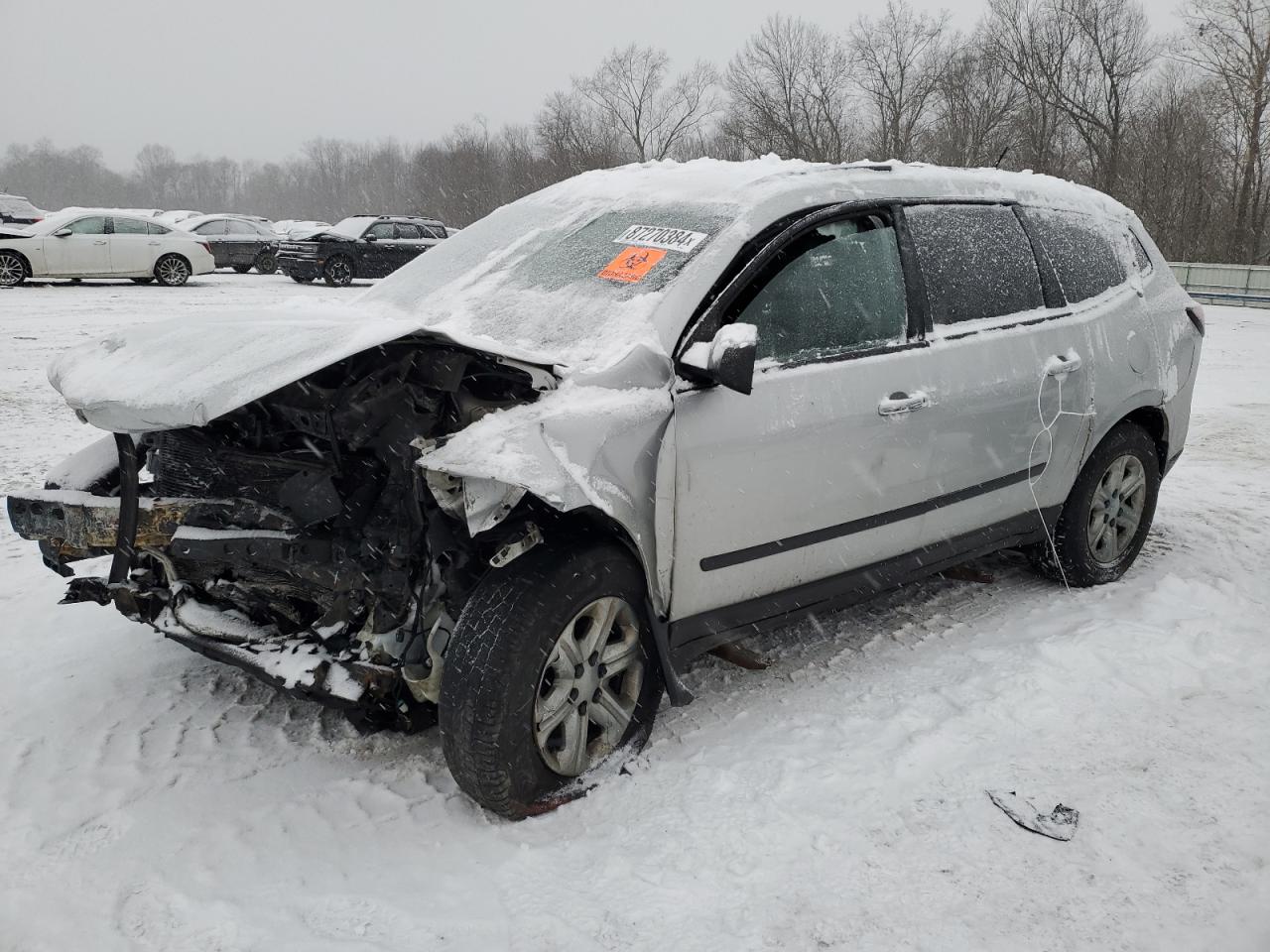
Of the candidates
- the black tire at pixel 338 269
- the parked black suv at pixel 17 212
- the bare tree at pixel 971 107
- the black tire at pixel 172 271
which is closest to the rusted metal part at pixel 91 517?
the black tire at pixel 172 271

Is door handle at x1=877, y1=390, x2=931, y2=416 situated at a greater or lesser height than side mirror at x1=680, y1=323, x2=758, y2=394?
lesser

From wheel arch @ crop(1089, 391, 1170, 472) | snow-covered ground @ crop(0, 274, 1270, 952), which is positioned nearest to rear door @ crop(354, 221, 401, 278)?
snow-covered ground @ crop(0, 274, 1270, 952)

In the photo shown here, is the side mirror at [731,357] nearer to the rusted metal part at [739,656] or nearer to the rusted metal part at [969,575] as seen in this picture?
the rusted metal part at [739,656]

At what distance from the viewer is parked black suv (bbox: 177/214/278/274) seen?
22.9 meters

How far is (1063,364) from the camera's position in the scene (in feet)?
13.3

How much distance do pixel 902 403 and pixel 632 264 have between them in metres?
1.06

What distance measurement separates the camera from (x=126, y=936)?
2.36m

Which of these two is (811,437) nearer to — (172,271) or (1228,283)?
(172,271)

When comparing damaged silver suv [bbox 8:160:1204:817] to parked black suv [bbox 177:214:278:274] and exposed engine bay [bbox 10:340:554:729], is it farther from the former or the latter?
parked black suv [bbox 177:214:278:274]

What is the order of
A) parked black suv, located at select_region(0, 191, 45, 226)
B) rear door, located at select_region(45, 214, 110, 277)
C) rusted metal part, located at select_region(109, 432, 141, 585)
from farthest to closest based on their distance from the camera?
parked black suv, located at select_region(0, 191, 45, 226)
rear door, located at select_region(45, 214, 110, 277)
rusted metal part, located at select_region(109, 432, 141, 585)

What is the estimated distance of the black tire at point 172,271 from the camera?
18516 mm

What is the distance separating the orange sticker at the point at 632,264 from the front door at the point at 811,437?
1.13 feet

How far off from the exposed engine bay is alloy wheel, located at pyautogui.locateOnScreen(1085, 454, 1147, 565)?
2.95 meters

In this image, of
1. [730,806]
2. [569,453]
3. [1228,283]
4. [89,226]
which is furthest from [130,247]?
[1228,283]
